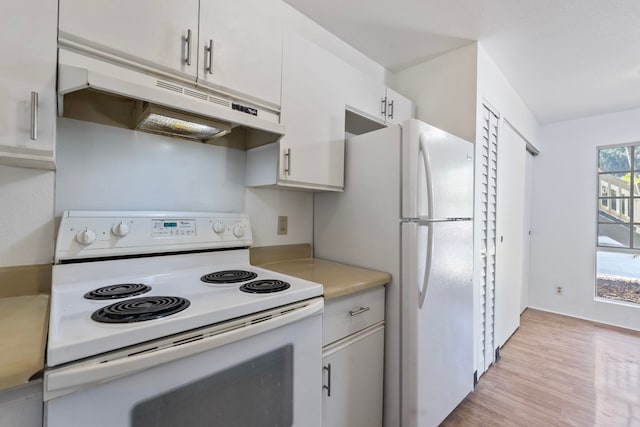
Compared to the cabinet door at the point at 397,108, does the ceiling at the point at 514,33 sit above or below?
above

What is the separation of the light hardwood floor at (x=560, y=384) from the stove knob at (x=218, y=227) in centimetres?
168

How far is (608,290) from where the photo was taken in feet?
11.3

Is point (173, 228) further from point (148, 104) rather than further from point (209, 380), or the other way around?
point (209, 380)

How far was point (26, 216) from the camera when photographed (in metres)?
1.05

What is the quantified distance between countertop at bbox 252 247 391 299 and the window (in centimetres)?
359

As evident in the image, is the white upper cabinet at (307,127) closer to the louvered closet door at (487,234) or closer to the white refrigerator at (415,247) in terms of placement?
the white refrigerator at (415,247)

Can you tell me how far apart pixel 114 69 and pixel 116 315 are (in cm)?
79

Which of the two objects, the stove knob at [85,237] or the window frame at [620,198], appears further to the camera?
the window frame at [620,198]

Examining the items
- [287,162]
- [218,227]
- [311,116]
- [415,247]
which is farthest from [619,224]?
[218,227]

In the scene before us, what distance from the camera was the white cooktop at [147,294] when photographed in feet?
2.17

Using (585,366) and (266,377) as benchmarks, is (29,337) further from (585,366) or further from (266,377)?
(585,366)

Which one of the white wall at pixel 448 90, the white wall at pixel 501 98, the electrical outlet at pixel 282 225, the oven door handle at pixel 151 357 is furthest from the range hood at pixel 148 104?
the white wall at pixel 501 98

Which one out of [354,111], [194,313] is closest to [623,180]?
[354,111]

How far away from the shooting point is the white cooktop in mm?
661
